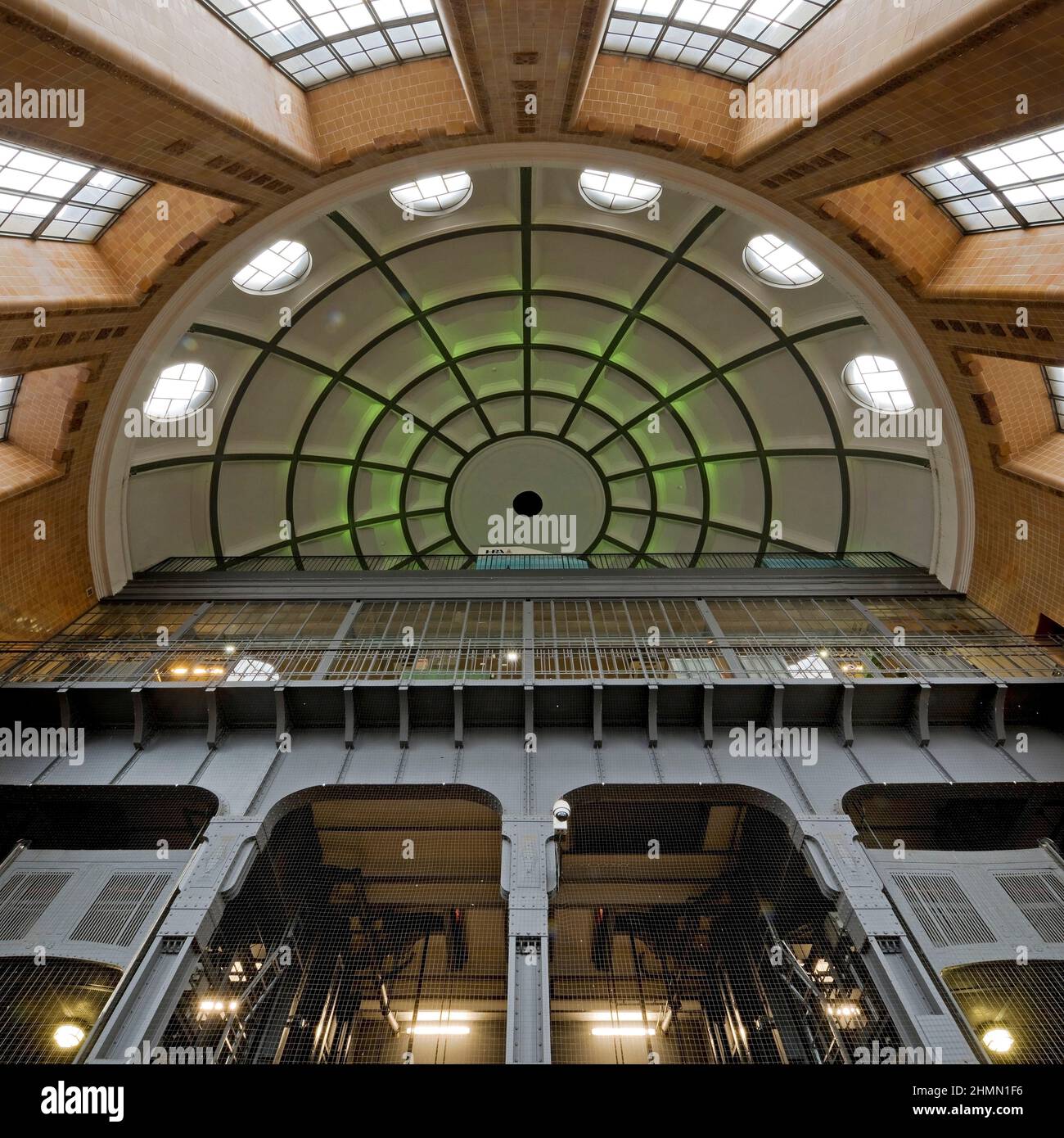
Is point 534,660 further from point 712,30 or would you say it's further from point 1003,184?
point 1003,184

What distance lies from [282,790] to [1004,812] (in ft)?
51.4

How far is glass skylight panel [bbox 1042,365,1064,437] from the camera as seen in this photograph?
15.6 metres

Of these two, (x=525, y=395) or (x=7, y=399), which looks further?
(x=525, y=395)

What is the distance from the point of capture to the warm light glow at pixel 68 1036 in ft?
39.0

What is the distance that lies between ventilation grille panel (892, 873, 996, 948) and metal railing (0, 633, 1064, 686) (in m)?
4.28

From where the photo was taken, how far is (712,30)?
42.0 ft

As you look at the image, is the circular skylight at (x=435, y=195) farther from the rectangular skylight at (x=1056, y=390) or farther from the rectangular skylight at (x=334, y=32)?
the rectangular skylight at (x=1056, y=390)

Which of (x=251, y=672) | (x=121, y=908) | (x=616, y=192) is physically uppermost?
(x=616, y=192)

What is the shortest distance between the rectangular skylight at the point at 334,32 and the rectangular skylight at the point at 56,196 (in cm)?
383

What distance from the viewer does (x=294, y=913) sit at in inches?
594

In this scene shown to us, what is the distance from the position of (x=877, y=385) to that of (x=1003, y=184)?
719cm

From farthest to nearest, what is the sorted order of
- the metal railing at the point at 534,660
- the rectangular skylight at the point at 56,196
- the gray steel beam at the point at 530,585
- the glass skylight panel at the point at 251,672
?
the gray steel beam at the point at 530,585 < the metal railing at the point at 534,660 < the glass skylight panel at the point at 251,672 < the rectangular skylight at the point at 56,196

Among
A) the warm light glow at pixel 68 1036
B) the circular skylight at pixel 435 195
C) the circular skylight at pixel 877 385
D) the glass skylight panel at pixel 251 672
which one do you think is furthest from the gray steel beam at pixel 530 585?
the warm light glow at pixel 68 1036

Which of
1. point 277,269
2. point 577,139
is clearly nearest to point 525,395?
point 277,269
